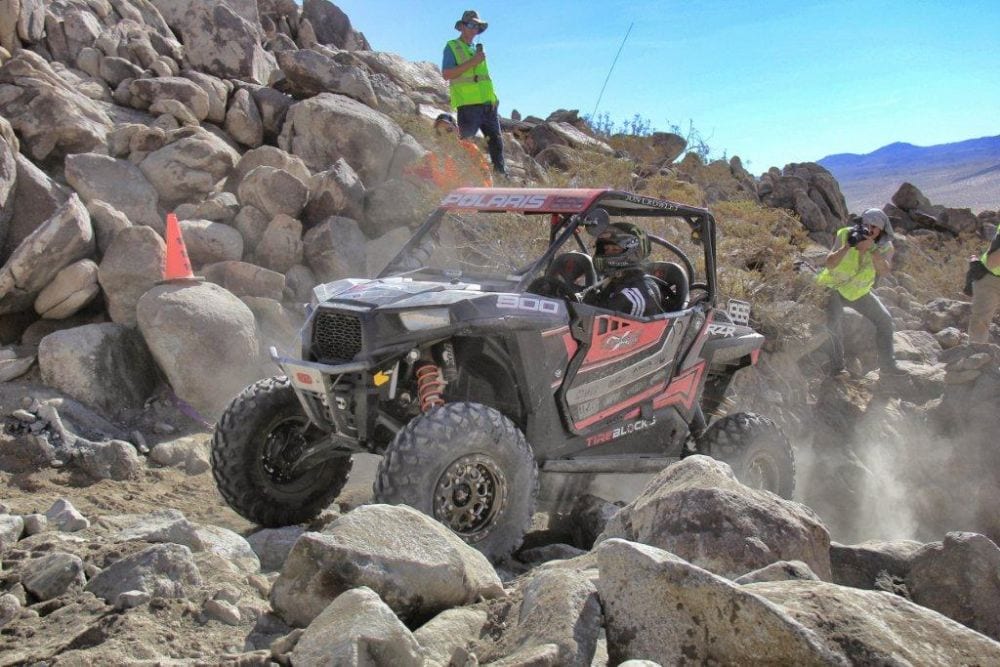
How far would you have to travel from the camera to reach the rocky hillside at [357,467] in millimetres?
2889

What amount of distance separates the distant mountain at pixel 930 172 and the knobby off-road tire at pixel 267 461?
64.6 meters

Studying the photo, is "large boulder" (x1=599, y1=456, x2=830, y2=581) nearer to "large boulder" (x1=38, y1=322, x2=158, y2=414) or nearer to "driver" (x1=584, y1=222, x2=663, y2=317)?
"driver" (x1=584, y1=222, x2=663, y2=317)

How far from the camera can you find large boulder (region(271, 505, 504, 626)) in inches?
129

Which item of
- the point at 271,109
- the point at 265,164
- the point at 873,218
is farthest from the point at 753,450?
the point at 271,109

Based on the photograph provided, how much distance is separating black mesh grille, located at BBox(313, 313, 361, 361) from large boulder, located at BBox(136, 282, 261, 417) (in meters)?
2.55

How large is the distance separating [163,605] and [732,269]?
10.1 metres

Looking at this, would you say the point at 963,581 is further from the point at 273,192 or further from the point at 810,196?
the point at 810,196

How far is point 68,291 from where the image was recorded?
25.3 feet

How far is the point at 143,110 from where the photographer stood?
12.4m

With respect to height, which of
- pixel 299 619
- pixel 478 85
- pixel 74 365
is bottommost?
pixel 299 619

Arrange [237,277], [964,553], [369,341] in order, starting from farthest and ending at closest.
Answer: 1. [237,277]
2. [369,341]
3. [964,553]

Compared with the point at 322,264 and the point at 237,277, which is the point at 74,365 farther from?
the point at 322,264

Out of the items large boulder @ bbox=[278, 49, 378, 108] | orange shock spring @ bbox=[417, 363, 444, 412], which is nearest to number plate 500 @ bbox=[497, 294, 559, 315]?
orange shock spring @ bbox=[417, 363, 444, 412]

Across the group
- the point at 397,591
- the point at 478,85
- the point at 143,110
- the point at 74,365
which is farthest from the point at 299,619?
the point at 143,110
